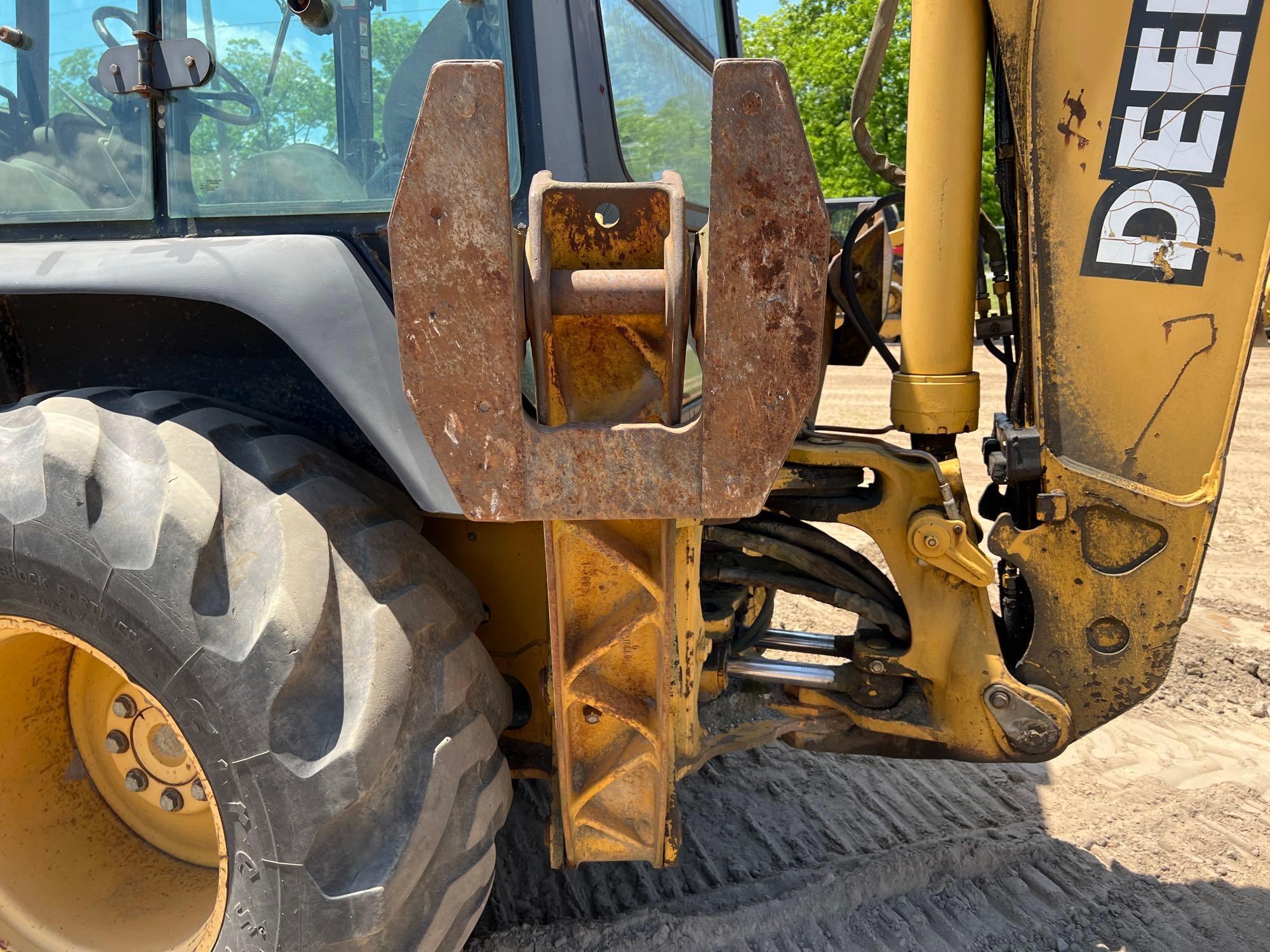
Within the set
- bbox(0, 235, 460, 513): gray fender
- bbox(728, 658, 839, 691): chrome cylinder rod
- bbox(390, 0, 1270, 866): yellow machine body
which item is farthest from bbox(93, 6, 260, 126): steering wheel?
bbox(728, 658, 839, 691): chrome cylinder rod

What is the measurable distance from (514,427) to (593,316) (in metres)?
0.18

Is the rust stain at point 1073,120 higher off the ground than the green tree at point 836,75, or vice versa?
the green tree at point 836,75

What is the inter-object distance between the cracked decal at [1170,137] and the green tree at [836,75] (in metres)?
13.8

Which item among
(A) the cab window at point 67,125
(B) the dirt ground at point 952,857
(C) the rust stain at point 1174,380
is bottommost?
(B) the dirt ground at point 952,857

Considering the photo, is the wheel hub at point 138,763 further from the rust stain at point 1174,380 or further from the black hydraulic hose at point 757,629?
the rust stain at point 1174,380

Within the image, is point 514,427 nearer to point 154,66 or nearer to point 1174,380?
point 154,66

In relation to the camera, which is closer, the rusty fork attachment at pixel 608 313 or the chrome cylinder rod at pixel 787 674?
the rusty fork attachment at pixel 608 313

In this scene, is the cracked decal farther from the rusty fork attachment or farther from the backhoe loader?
the rusty fork attachment

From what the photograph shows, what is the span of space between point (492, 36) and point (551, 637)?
3.35ft

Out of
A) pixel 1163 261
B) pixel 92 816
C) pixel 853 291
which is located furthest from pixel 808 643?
pixel 92 816

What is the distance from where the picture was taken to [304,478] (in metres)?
1.53

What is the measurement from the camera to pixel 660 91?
6.93 ft

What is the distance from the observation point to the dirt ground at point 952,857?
6.96ft

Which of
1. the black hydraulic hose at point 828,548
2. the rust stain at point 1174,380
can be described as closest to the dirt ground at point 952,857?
the black hydraulic hose at point 828,548
